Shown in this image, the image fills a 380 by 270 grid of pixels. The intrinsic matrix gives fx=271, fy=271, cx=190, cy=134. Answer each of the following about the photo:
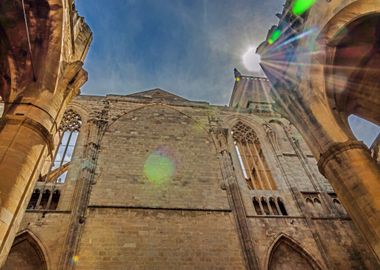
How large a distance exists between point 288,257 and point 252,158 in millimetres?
4249

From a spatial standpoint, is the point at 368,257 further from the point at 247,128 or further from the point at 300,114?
the point at 247,128

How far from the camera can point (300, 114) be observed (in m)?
6.47

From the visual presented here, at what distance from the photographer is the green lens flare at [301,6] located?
6.64m

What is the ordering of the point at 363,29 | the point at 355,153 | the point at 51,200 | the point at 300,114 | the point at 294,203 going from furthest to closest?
the point at 294,203 < the point at 51,200 < the point at 300,114 < the point at 363,29 < the point at 355,153

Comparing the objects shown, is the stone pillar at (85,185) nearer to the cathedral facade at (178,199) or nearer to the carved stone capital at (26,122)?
the cathedral facade at (178,199)

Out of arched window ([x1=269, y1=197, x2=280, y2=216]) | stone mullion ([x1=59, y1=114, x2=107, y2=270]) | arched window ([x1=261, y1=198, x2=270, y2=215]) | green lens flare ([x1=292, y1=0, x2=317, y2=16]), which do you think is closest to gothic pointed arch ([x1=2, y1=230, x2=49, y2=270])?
stone mullion ([x1=59, y1=114, x2=107, y2=270])

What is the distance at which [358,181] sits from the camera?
4.68 meters

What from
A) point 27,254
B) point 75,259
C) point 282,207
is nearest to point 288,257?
point 282,207

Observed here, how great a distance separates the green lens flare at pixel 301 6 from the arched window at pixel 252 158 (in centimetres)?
581

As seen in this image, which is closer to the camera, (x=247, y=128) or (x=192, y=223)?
(x=192, y=223)

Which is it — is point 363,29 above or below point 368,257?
above

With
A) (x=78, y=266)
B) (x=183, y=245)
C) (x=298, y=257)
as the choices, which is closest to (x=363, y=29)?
(x=298, y=257)

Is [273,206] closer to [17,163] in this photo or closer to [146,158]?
[146,158]

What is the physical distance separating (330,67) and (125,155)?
6.97 metres
